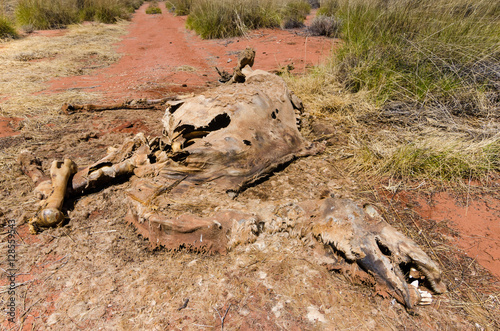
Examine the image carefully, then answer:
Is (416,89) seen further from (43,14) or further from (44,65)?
(43,14)

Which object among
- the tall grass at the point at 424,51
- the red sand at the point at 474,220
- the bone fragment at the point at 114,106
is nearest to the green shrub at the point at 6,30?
the bone fragment at the point at 114,106

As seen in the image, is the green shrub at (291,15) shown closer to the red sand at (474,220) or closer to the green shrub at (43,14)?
the green shrub at (43,14)

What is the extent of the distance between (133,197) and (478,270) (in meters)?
2.62

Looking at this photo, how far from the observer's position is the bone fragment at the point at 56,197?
222 cm

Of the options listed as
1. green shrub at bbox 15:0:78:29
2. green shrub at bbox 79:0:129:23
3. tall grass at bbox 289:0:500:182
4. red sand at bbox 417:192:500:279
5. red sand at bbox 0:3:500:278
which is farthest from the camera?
green shrub at bbox 79:0:129:23

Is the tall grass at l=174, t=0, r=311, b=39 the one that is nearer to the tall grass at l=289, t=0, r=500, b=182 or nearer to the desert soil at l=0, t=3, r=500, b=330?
the tall grass at l=289, t=0, r=500, b=182

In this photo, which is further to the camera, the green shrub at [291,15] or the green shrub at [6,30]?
the green shrub at [291,15]

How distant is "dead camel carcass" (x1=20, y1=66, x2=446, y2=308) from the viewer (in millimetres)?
1772

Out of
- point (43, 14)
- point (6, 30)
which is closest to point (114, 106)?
point (6, 30)

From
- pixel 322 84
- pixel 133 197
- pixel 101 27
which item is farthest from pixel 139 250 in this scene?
pixel 101 27

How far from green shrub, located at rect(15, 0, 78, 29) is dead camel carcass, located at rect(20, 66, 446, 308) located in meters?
13.4

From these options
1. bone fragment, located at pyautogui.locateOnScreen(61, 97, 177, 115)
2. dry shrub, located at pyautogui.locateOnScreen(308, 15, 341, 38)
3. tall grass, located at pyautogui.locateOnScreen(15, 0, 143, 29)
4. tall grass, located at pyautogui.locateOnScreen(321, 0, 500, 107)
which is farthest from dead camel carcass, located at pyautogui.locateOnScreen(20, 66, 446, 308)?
tall grass, located at pyautogui.locateOnScreen(15, 0, 143, 29)

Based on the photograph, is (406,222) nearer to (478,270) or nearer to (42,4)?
(478,270)

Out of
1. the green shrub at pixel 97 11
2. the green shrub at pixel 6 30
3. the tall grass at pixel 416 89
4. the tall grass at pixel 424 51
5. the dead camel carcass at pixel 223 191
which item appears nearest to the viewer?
the dead camel carcass at pixel 223 191
